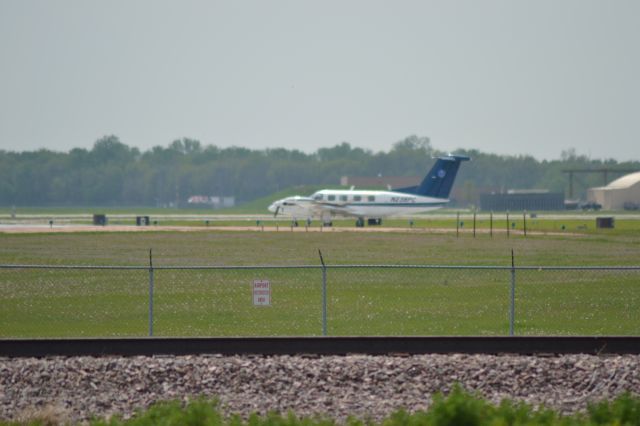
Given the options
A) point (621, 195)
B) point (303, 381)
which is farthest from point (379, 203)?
point (303, 381)

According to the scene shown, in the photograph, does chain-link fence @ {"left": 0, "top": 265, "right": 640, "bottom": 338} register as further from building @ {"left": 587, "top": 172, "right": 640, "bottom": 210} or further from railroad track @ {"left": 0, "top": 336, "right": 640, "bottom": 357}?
building @ {"left": 587, "top": 172, "right": 640, "bottom": 210}

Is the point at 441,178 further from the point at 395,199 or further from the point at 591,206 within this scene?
the point at 591,206

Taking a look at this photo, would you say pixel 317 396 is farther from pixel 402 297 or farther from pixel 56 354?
pixel 402 297

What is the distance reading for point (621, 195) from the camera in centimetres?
15012

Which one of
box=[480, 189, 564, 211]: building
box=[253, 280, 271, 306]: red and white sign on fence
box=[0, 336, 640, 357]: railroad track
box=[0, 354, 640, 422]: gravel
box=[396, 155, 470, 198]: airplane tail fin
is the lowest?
box=[0, 354, 640, 422]: gravel

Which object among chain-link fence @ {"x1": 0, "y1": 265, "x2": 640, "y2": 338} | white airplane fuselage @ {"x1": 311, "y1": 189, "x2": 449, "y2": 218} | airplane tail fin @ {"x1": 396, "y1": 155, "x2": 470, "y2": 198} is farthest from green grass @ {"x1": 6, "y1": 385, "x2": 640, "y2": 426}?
airplane tail fin @ {"x1": 396, "y1": 155, "x2": 470, "y2": 198}

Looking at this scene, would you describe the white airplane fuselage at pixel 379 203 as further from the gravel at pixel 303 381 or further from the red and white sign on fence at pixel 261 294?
the gravel at pixel 303 381

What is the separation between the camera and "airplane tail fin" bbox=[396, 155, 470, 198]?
9081cm

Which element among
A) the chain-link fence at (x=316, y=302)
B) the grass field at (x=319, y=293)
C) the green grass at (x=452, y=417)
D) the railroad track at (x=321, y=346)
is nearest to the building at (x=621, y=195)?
the grass field at (x=319, y=293)

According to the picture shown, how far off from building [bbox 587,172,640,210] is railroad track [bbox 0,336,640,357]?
131 m

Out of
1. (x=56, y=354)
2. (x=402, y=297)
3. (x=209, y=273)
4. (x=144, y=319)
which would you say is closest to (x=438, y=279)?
(x=402, y=297)

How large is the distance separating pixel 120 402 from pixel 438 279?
20.7 metres

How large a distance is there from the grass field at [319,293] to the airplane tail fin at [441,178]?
1510 inches

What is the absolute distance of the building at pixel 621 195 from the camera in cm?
14900
